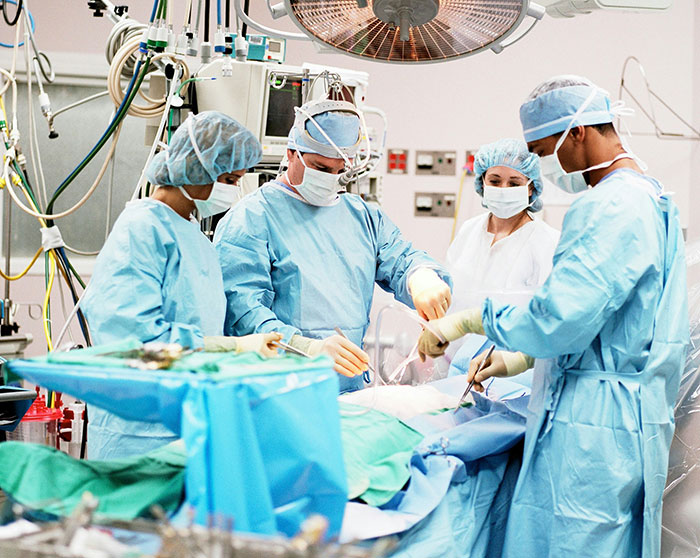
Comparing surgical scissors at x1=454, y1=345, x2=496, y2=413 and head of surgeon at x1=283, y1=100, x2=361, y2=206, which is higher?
head of surgeon at x1=283, y1=100, x2=361, y2=206

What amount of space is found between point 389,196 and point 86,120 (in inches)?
72.8

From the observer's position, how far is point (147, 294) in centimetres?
166

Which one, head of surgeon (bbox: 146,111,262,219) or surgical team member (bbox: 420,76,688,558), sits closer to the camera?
surgical team member (bbox: 420,76,688,558)

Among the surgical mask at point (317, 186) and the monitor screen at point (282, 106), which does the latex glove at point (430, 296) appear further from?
the monitor screen at point (282, 106)

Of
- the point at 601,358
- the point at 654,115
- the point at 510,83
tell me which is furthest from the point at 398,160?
the point at 601,358

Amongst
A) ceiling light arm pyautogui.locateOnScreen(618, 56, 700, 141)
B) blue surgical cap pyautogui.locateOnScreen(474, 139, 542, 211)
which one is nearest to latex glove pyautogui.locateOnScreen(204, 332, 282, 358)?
blue surgical cap pyautogui.locateOnScreen(474, 139, 542, 211)

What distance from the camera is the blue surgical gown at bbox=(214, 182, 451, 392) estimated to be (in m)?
2.11

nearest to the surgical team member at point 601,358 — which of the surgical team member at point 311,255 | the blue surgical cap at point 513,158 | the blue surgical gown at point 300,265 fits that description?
the surgical team member at point 311,255

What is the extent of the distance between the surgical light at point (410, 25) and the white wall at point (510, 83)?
288 centimetres

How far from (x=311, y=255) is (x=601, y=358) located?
891 millimetres

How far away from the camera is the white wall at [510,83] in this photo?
4.43 metres

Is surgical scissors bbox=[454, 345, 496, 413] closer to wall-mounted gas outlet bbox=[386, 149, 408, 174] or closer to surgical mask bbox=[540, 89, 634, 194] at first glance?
surgical mask bbox=[540, 89, 634, 194]

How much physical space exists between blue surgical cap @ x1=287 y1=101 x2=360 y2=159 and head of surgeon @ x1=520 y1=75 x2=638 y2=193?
0.54 meters

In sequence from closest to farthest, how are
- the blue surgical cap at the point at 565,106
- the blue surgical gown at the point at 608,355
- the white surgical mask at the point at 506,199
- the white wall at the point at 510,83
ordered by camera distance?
the blue surgical gown at the point at 608,355 → the blue surgical cap at the point at 565,106 → the white surgical mask at the point at 506,199 → the white wall at the point at 510,83
